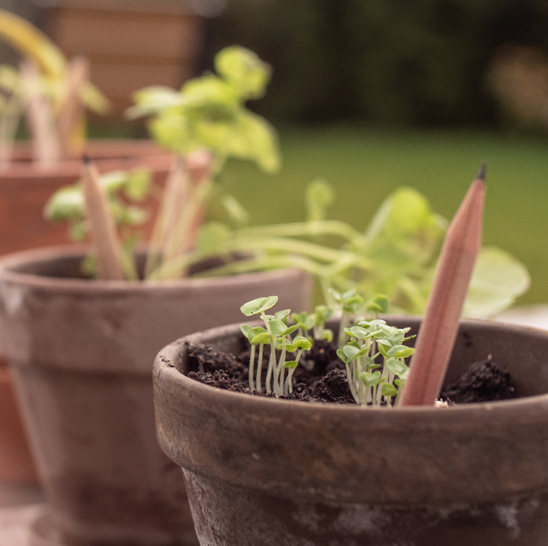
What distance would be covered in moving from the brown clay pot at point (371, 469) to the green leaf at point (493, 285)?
17.5 inches

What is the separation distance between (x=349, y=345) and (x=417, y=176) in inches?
198

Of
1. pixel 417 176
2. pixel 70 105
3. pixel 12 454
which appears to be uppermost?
pixel 70 105

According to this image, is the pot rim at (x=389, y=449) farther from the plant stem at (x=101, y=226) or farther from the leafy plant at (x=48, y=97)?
the leafy plant at (x=48, y=97)

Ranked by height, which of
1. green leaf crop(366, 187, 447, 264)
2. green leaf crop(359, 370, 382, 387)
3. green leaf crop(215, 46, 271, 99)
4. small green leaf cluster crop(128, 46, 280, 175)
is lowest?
green leaf crop(366, 187, 447, 264)

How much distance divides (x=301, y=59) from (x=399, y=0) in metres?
1.12

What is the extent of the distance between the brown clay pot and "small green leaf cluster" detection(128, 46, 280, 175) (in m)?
0.63

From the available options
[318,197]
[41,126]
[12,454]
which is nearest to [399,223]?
[318,197]

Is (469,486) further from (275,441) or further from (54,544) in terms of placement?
(54,544)

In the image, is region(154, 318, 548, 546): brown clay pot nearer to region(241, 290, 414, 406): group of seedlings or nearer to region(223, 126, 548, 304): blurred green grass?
region(241, 290, 414, 406): group of seedlings

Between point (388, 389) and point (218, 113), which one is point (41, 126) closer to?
point (218, 113)

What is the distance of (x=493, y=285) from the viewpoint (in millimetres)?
987

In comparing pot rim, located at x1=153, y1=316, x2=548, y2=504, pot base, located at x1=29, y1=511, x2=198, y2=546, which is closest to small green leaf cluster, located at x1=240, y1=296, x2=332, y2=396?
pot rim, located at x1=153, y1=316, x2=548, y2=504

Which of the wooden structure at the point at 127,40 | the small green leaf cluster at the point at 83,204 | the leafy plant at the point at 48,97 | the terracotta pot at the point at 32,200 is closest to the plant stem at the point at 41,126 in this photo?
the leafy plant at the point at 48,97

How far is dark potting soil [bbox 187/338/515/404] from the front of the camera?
64cm
